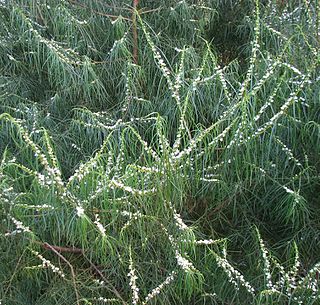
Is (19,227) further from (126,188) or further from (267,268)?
(267,268)

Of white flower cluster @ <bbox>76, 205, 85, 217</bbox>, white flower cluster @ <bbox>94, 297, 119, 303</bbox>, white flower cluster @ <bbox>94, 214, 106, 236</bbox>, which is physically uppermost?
white flower cluster @ <bbox>76, 205, 85, 217</bbox>

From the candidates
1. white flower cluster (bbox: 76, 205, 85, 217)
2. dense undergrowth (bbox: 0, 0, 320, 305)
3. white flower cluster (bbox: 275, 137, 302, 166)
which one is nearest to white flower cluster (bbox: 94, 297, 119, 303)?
dense undergrowth (bbox: 0, 0, 320, 305)

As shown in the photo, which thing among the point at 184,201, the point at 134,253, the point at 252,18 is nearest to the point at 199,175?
the point at 184,201

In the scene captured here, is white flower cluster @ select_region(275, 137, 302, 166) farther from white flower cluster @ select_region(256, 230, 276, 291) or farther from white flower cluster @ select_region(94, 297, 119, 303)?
white flower cluster @ select_region(94, 297, 119, 303)

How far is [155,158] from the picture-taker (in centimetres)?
187

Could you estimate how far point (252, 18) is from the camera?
8.86 feet

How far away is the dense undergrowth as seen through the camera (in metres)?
1.90

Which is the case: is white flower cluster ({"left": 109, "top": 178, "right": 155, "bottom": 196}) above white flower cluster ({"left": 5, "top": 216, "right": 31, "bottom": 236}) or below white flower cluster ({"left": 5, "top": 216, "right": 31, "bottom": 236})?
above

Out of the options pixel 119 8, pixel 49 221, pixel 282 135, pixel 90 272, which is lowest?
pixel 90 272

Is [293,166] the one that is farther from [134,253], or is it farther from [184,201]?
[134,253]

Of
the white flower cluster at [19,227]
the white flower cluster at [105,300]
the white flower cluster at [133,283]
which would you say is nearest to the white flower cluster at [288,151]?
the white flower cluster at [133,283]

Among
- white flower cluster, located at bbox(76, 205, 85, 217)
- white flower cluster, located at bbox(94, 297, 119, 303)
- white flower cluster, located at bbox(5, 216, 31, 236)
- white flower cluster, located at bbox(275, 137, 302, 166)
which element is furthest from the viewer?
white flower cluster, located at bbox(275, 137, 302, 166)

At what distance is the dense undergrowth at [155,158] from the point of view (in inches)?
74.7

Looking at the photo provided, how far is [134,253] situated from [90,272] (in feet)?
0.72
